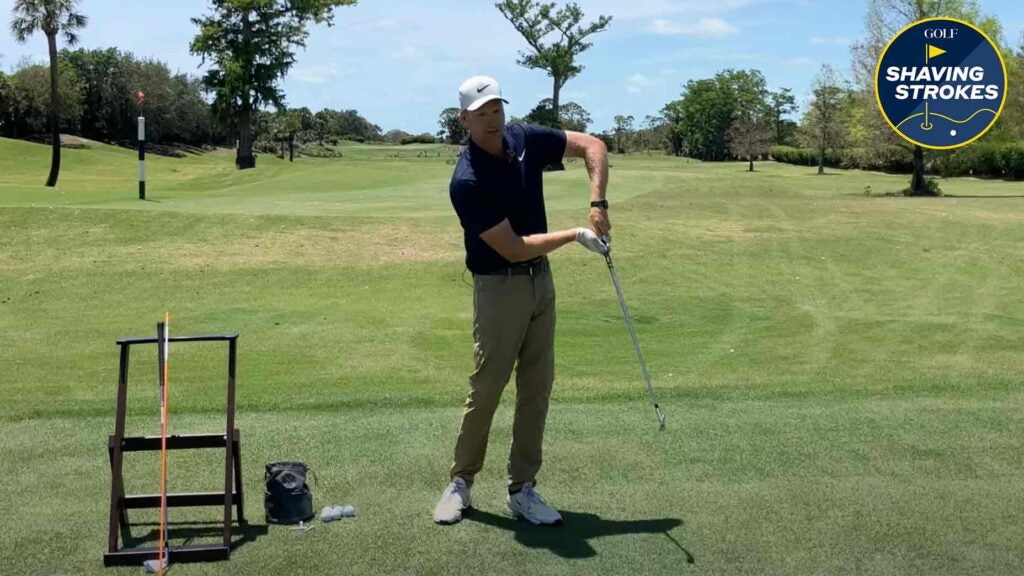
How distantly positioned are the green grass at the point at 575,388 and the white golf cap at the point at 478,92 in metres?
2.02

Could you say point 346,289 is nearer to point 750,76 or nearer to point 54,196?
point 54,196

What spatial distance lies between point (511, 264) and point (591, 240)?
0.42 metres

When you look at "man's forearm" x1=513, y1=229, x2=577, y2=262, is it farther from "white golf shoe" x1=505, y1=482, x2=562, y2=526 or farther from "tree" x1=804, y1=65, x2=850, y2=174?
"tree" x1=804, y1=65, x2=850, y2=174

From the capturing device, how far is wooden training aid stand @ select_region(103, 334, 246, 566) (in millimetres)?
4469

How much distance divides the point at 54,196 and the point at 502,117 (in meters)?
25.7

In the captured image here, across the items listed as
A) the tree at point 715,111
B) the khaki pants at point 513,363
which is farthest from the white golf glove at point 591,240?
the tree at point 715,111

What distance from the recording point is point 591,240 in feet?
15.7

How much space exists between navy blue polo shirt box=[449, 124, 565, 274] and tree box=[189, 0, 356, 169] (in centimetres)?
5254

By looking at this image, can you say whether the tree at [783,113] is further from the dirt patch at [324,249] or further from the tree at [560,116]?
the dirt patch at [324,249]

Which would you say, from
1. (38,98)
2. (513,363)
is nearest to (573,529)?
(513,363)

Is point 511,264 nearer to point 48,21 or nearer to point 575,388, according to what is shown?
point 575,388

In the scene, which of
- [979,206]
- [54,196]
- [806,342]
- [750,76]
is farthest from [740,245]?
[750,76]

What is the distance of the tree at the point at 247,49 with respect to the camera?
55094mm

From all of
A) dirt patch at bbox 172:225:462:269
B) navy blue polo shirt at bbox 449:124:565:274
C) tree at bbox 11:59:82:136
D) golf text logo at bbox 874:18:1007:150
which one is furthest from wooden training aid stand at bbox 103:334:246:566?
tree at bbox 11:59:82:136
